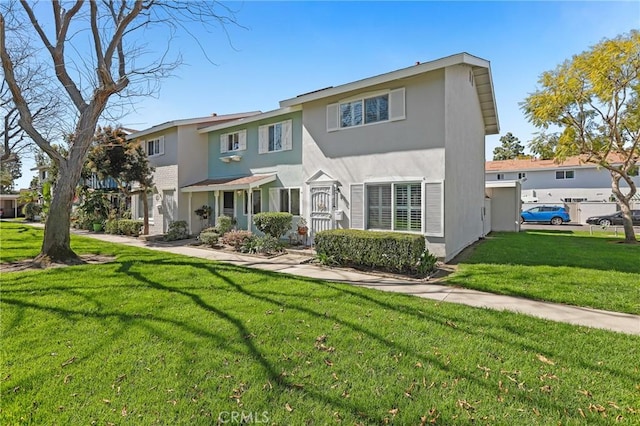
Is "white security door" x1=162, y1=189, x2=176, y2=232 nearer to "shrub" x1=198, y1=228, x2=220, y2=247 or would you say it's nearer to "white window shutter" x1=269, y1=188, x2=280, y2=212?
"shrub" x1=198, y1=228, x2=220, y2=247

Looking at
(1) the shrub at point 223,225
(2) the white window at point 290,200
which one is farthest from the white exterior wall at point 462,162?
(1) the shrub at point 223,225

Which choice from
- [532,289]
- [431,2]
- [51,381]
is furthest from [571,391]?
[431,2]

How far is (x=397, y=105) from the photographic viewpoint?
35.8 feet

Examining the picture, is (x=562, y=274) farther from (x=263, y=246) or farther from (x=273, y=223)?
(x=273, y=223)

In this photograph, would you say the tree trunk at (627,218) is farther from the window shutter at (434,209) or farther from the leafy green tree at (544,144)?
the window shutter at (434,209)

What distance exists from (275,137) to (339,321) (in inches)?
461

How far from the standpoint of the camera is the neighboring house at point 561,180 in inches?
1185

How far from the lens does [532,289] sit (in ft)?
22.6

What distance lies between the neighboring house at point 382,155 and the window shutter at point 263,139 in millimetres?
48

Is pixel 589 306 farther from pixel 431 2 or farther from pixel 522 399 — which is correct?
pixel 431 2

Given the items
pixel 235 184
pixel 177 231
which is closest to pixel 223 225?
pixel 235 184

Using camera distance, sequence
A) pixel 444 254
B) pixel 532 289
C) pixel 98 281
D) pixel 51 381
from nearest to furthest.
→ pixel 51 381
pixel 532 289
pixel 98 281
pixel 444 254

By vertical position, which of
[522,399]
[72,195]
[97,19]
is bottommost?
[522,399]

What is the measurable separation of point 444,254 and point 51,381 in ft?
30.8
